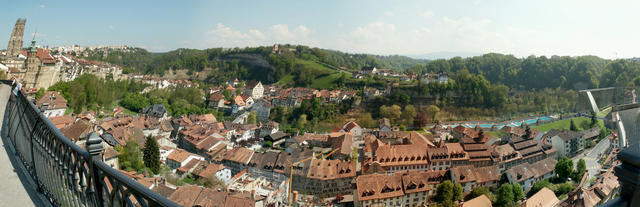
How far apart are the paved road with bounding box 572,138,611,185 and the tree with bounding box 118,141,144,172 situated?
90.0 ft

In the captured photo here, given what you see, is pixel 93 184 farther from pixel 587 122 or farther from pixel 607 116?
pixel 587 122

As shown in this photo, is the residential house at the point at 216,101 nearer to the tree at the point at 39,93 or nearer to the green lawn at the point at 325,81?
the green lawn at the point at 325,81

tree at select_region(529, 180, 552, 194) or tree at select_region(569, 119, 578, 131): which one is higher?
tree at select_region(569, 119, 578, 131)

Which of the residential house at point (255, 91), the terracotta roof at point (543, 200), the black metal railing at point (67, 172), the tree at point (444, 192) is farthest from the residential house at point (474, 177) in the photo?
the residential house at point (255, 91)

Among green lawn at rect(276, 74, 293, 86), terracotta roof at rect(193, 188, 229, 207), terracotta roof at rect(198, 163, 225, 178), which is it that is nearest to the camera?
terracotta roof at rect(193, 188, 229, 207)

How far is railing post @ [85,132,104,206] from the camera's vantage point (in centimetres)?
214

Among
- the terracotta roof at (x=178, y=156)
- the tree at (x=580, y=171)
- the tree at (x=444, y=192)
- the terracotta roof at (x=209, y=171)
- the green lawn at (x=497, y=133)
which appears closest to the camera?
the tree at (x=444, y=192)

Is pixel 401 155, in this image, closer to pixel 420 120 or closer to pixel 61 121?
pixel 420 120

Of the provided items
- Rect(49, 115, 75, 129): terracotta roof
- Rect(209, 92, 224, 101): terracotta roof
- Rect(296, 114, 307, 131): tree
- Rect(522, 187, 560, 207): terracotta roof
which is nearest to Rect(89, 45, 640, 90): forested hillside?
Rect(209, 92, 224, 101): terracotta roof

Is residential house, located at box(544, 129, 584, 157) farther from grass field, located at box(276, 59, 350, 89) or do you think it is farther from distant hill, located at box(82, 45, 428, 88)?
distant hill, located at box(82, 45, 428, 88)

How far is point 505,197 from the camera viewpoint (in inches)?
685

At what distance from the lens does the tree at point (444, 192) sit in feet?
57.9

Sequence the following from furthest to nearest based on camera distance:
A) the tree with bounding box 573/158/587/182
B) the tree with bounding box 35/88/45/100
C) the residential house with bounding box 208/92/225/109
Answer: the residential house with bounding box 208/92/225/109 < the tree with bounding box 35/88/45/100 < the tree with bounding box 573/158/587/182

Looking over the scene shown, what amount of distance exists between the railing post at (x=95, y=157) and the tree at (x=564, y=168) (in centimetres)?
2575
